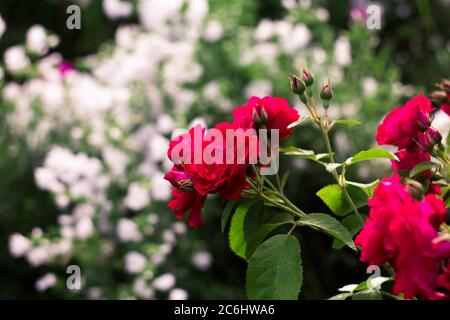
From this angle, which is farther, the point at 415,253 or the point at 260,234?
the point at 260,234

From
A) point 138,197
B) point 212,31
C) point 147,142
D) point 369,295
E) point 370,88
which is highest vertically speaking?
point 212,31

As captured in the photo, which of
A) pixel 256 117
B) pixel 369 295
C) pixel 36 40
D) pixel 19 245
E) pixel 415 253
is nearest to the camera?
pixel 415 253

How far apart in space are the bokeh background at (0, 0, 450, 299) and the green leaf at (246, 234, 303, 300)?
3.78 feet

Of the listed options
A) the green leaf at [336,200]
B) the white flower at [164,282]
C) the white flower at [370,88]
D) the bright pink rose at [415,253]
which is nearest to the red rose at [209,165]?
the green leaf at [336,200]

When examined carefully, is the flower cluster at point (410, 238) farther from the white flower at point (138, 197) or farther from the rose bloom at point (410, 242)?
the white flower at point (138, 197)

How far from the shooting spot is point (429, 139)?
2.58 ft

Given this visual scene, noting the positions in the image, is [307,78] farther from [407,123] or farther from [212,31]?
[212,31]

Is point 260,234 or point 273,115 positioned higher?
point 273,115

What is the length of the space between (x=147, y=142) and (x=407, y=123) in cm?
165

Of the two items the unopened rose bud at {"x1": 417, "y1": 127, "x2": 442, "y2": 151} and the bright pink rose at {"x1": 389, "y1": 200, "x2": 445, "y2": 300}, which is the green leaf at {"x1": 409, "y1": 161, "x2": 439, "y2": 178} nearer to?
the unopened rose bud at {"x1": 417, "y1": 127, "x2": 442, "y2": 151}

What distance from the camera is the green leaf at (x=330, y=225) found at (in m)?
0.74

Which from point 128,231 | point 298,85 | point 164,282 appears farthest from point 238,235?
point 128,231

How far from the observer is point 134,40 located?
2844 mm

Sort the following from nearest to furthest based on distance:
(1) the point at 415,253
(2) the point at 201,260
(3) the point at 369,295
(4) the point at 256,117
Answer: (1) the point at 415,253 < (3) the point at 369,295 < (4) the point at 256,117 < (2) the point at 201,260
